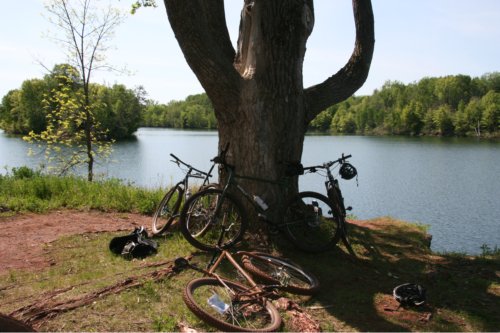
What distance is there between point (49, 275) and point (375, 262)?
386cm

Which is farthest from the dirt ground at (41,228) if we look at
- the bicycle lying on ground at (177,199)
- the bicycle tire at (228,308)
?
the bicycle tire at (228,308)

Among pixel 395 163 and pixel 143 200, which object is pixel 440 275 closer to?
pixel 143 200

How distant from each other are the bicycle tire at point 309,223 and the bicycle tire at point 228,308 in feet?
5.46

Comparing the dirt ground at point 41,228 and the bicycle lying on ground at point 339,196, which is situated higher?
the bicycle lying on ground at point 339,196

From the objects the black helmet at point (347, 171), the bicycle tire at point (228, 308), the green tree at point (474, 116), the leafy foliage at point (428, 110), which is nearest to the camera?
the bicycle tire at point (228, 308)

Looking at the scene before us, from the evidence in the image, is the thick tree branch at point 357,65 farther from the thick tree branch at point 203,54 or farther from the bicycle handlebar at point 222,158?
the bicycle handlebar at point 222,158

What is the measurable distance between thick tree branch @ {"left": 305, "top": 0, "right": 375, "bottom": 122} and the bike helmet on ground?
9.49 ft

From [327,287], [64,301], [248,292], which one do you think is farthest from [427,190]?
[64,301]

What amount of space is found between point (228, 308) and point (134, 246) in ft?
7.26

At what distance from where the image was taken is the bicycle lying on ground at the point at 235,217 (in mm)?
5406

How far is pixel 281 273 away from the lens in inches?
181

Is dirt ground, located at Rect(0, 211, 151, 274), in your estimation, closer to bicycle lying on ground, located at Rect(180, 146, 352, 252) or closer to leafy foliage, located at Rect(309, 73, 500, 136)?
bicycle lying on ground, located at Rect(180, 146, 352, 252)

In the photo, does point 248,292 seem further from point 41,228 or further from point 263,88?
point 41,228

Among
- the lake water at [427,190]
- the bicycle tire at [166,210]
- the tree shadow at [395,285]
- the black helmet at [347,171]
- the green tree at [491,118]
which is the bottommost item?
the lake water at [427,190]
